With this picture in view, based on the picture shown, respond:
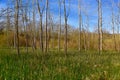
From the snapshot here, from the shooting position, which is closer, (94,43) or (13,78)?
(13,78)

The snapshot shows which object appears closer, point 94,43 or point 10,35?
point 10,35

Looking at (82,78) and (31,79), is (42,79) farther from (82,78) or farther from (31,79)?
(82,78)

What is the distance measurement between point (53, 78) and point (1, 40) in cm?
5982

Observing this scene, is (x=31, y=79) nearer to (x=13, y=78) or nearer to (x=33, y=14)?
(x=13, y=78)

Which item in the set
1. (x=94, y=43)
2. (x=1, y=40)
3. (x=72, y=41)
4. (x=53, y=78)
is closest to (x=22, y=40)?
(x=1, y=40)

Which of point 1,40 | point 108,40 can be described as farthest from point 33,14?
point 108,40

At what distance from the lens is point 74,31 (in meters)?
75.4

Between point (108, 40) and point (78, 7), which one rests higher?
point (78, 7)

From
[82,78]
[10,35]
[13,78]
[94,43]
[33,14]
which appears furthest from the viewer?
[94,43]

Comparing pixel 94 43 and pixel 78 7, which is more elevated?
pixel 78 7

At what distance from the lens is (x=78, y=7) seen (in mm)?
44906

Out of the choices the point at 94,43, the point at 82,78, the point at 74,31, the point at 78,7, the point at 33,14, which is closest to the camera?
the point at 82,78

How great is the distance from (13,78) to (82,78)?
180 cm

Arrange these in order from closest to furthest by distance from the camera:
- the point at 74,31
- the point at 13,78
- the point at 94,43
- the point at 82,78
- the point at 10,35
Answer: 1. the point at 13,78
2. the point at 82,78
3. the point at 10,35
4. the point at 94,43
5. the point at 74,31
